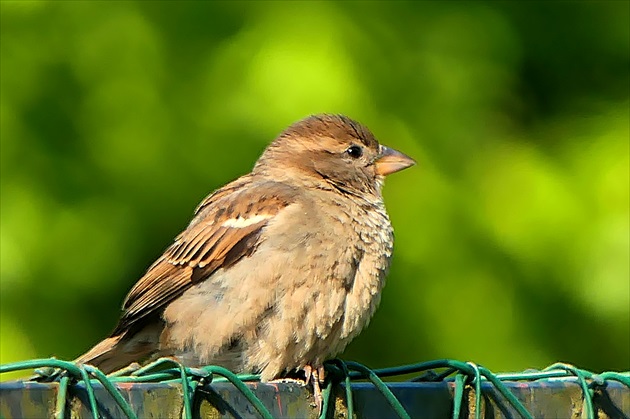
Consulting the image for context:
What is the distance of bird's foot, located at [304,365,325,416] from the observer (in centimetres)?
221

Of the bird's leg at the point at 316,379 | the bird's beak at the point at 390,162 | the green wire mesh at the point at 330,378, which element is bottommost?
the bird's leg at the point at 316,379

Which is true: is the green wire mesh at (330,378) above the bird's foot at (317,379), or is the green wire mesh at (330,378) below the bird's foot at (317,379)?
above

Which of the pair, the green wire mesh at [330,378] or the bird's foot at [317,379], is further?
the bird's foot at [317,379]

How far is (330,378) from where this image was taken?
236 cm

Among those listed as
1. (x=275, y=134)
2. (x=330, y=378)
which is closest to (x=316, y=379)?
(x=330, y=378)

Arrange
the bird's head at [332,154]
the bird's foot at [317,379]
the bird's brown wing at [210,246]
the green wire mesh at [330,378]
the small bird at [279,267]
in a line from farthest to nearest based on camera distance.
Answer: the bird's head at [332,154]
the bird's brown wing at [210,246]
the small bird at [279,267]
the bird's foot at [317,379]
the green wire mesh at [330,378]

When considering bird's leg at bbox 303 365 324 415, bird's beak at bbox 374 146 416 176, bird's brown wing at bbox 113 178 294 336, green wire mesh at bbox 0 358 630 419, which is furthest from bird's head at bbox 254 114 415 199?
green wire mesh at bbox 0 358 630 419

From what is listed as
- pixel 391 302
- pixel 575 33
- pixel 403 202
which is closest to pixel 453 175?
pixel 403 202

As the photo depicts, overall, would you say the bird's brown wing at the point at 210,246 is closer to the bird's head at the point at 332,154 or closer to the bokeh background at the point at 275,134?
the bird's head at the point at 332,154

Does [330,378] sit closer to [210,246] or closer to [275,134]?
[210,246]

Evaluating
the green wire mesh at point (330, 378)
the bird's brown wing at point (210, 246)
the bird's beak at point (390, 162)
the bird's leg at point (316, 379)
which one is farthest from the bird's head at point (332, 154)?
the green wire mesh at point (330, 378)

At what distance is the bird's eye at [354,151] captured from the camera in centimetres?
390

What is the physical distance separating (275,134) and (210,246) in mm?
666

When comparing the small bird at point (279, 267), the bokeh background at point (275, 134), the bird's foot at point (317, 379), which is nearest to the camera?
the bird's foot at point (317, 379)
